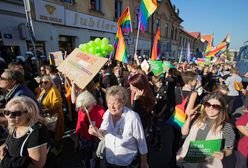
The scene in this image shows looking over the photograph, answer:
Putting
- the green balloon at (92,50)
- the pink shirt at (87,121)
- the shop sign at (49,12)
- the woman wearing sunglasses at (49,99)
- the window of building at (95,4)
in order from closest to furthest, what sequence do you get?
1. the pink shirt at (87,121)
2. the woman wearing sunglasses at (49,99)
3. the green balloon at (92,50)
4. the shop sign at (49,12)
5. the window of building at (95,4)

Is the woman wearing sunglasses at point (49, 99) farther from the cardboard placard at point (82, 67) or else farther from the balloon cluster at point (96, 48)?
the balloon cluster at point (96, 48)

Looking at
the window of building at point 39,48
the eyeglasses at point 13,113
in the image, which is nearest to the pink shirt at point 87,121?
the eyeglasses at point 13,113

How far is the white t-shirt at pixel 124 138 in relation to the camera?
155 centimetres

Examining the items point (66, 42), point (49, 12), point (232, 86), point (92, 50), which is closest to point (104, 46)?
point (92, 50)

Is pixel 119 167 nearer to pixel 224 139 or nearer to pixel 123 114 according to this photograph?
pixel 123 114

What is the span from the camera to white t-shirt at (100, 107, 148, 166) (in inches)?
61.1

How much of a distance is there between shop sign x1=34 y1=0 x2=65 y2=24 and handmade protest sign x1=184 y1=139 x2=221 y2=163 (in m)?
8.43

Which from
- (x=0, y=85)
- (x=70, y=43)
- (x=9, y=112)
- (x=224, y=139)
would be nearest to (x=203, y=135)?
(x=224, y=139)

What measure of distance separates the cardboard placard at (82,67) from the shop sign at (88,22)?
755cm

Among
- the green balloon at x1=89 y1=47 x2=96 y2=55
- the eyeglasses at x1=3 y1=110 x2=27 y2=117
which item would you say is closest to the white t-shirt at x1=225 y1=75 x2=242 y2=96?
the green balloon at x1=89 y1=47 x2=96 y2=55

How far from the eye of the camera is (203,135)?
5.60 ft

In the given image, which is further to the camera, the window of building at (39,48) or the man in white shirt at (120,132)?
the window of building at (39,48)

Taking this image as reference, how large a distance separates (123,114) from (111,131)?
24 centimetres

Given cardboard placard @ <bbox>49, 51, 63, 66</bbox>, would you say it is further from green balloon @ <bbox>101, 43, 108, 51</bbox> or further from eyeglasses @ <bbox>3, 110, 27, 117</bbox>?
eyeglasses @ <bbox>3, 110, 27, 117</bbox>
